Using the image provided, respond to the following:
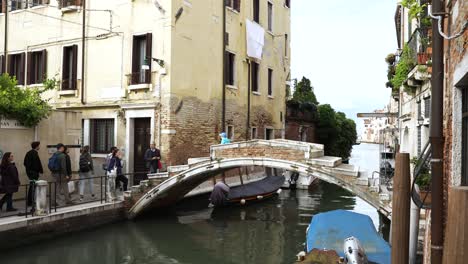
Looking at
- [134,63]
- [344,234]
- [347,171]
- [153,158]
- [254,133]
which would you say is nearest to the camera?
[344,234]

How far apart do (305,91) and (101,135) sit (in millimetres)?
16971

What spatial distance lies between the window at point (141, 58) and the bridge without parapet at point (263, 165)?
9.71 feet

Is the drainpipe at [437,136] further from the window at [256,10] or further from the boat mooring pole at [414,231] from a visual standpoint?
the window at [256,10]

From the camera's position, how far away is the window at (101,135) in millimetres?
13116

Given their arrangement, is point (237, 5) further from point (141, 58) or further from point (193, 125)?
point (193, 125)

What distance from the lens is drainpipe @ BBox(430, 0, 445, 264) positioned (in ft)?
10.0

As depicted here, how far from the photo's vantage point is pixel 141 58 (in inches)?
499

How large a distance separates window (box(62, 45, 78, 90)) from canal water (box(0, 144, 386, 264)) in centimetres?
502

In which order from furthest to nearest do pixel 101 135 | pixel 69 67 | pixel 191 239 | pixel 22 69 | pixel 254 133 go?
pixel 254 133 → pixel 22 69 → pixel 69 67 → pixel 101 135 → pixel 191 239

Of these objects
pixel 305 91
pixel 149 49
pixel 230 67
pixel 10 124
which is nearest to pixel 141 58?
pixel 149 49

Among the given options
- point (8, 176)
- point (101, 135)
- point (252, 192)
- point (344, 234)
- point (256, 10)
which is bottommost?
point (252, 192)

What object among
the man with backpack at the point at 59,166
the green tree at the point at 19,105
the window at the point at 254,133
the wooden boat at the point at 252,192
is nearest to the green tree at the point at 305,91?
the window at the point at 254,133

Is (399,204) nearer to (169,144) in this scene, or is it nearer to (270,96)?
(169,144)

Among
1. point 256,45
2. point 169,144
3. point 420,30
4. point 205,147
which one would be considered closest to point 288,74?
point 256,45
